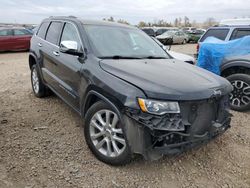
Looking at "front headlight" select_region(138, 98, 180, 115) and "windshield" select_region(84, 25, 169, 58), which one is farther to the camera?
"windshield" select_region(84, 25, 169, 58)

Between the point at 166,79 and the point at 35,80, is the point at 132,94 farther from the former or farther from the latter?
the point at 35,80

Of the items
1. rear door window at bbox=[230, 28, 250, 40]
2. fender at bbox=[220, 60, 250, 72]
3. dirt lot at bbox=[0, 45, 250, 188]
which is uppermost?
rear door window at bbox=[230, 28, 250, 40]

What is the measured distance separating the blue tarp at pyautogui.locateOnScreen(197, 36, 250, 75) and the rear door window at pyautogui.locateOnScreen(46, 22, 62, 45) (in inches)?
123

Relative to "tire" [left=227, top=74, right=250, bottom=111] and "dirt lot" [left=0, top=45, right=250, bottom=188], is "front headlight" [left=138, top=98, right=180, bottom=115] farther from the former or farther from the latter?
"tire" [left=227, top=74, right=250, bottom=111]

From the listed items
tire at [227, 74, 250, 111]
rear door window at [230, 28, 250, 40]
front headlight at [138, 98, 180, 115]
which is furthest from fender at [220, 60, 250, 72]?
front headlight at [138, 98, 180, 115]

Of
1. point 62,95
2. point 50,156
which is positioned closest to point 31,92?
point 62,95

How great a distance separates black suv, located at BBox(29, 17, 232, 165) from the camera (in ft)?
8.56

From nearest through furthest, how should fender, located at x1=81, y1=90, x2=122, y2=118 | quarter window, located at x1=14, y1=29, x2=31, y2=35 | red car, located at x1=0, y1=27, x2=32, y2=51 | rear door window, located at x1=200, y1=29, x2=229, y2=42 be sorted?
fender, located at x1=81, y1=90, x2=122, y2=118
rear door window, located at x1=200, y1=29, x2=229, y2=42
red car, located at x1=0, y1=27, x2=32, y2=51
quarter window, located at x1=14, y1=29, x2=31, y2=35

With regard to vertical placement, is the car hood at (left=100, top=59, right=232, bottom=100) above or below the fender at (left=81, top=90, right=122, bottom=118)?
above

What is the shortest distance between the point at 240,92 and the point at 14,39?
1325cm

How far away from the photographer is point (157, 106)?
2.59 m

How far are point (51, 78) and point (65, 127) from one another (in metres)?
1.00

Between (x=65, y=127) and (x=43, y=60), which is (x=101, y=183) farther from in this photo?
(x=43, y=60)

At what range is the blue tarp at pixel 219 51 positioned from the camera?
5.31 meters
